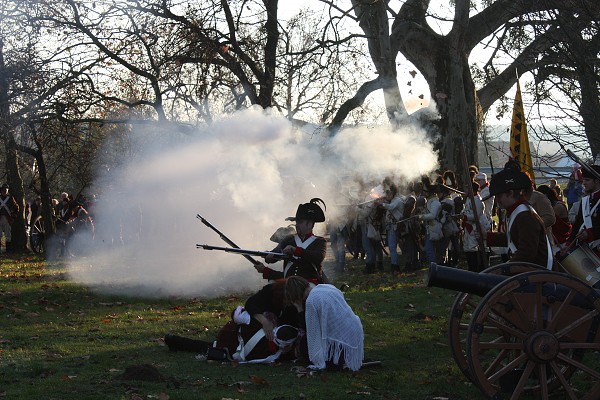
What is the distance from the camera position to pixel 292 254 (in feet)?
33.0

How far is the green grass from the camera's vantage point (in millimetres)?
7602

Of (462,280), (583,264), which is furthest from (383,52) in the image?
(462,280)

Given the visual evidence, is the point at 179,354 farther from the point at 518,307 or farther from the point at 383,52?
the point at 383,52

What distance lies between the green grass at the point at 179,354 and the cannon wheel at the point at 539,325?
1081mm

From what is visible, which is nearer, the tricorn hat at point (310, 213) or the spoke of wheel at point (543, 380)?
the spoke of wheel at point (543, 380)

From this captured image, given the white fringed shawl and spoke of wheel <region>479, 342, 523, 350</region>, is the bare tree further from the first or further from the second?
spoke of wheel <region>479, 342, 523, 350</region>

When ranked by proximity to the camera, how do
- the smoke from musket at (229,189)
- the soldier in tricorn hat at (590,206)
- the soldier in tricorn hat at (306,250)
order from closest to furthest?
the soldier in tricorn hat at (590,206) → the soldier in tricorn hat at (306,250) → the smoke from musket at (229,189)

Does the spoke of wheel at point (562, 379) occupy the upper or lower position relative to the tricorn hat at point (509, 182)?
lower

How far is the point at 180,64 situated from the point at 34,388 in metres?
13.3

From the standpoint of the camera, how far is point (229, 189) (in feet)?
53.7

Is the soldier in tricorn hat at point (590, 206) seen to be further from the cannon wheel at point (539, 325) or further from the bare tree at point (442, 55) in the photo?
the bare tree at point (442, 55)

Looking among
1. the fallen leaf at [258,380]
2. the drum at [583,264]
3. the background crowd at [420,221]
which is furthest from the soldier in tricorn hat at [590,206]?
the background crowd at [420,221]

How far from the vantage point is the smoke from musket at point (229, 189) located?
16.3 meters

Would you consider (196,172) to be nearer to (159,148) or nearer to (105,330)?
(159,148)
